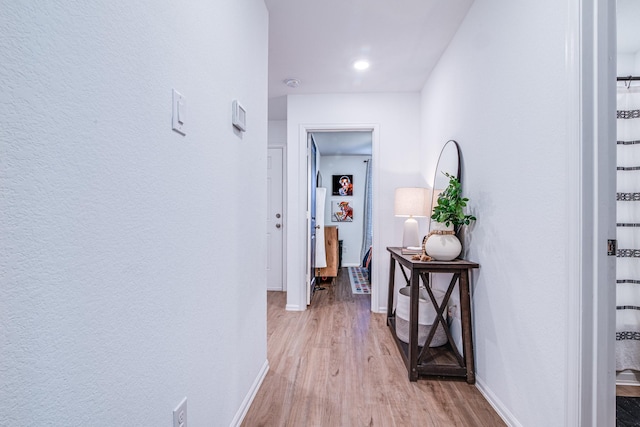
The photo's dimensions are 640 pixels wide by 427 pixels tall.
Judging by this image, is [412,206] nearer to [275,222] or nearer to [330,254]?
[275,222]

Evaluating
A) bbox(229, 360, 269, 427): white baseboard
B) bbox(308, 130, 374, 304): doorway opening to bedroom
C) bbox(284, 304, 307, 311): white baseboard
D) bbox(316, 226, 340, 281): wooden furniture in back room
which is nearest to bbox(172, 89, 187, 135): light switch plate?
bbox(229, 360, 269, 427): white baseboard

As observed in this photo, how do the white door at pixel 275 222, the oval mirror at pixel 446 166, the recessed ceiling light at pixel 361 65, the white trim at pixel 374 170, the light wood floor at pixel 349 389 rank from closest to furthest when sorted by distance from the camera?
the light wood floor at pixel 349 389 → the oval mirror at pixel 446 166 → the recessed ceiling light at pixel 361 65 → the white trim at pixel 374 170 → the white door at pixel 275 222

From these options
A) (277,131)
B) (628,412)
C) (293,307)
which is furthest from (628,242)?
(277,131)

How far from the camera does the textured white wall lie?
1.19 meters

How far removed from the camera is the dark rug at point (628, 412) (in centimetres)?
148

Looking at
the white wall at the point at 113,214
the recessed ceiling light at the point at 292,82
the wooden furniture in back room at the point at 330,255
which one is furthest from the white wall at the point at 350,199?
the white wall at the point at 113,214

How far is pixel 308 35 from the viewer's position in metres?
2.26

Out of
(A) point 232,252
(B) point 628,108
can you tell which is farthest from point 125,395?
(B) point 628,108

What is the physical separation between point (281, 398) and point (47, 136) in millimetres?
1654

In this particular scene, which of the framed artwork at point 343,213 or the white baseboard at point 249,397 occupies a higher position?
the framed artwork at point 343,213

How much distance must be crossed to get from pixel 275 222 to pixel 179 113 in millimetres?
3250

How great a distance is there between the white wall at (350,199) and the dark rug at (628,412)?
4566mm

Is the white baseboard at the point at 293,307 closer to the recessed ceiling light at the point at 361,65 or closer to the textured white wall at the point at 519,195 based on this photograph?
the textured white wall at the point at 519,195

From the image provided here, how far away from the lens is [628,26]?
1.81 m
